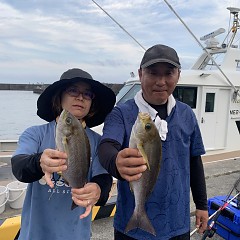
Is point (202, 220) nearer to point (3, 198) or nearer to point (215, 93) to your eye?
point (3, 198)

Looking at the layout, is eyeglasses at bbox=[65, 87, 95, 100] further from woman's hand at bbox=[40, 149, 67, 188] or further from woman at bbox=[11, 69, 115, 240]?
woman's hand at bbox=[40, 149, 67, 188]

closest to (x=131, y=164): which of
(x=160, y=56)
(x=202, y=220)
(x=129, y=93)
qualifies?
(x=160, y=56)

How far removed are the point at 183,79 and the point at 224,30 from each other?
1.97 meters

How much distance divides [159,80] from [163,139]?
41cm

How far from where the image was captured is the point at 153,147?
1452 millimetres

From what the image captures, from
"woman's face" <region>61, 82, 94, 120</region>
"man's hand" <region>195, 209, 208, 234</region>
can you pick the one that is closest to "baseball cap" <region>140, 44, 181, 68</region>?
"woman's face" <region>61, 82, 94, 120</region>

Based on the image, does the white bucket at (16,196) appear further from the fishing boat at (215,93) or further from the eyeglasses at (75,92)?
the fishing boat at (215,93)

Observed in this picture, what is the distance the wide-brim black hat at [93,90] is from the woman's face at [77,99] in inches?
1.4

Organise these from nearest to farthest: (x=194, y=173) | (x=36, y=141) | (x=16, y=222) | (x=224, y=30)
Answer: (x=36, y=141), (x=194, y=173), (x=16, y=222), (x=224, y=30)

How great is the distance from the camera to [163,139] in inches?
78.2

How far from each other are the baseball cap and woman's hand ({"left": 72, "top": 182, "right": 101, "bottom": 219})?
898 millimetres

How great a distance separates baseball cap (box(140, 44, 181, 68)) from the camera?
1.92 metres

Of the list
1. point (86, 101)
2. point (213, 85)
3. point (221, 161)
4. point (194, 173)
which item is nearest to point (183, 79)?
point (213, 85)

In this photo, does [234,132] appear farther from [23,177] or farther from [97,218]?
[23,177]
